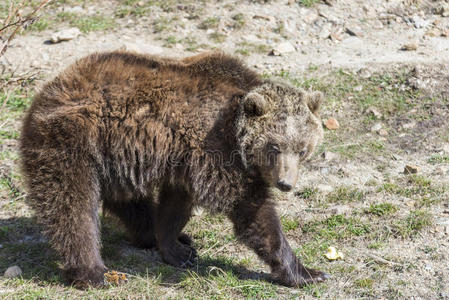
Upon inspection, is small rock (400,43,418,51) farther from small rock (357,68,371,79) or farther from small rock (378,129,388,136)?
small rock (378,129,388,136)

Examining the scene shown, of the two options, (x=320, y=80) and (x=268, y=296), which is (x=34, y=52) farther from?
(x=268, y=296)

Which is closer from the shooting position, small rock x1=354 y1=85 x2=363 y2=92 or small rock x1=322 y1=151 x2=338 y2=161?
small rock x1=322 y1=151 x2=338 y2=161

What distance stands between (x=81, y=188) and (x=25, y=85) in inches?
171

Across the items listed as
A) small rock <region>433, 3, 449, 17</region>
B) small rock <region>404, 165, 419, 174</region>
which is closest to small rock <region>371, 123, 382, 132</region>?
small rock <region>404, 165, 419, 174</region>

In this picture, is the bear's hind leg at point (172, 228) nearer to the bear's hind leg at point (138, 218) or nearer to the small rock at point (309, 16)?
the bear's hind leg at point (138, 218)

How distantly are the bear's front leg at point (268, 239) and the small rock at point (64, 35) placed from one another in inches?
250

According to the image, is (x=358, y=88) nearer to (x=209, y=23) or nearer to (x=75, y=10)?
(x=209, y=23)

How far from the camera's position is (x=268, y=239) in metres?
5.53

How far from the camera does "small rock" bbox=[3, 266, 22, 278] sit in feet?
19.0

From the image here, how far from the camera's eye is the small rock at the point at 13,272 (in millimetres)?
5779

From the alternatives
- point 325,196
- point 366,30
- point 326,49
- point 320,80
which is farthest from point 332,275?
point 366,30

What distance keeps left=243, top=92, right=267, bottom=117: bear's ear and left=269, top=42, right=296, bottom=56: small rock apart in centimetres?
504

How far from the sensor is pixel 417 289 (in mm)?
5340

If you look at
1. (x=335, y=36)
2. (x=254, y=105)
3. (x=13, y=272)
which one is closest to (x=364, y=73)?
(x=335, y=36)
